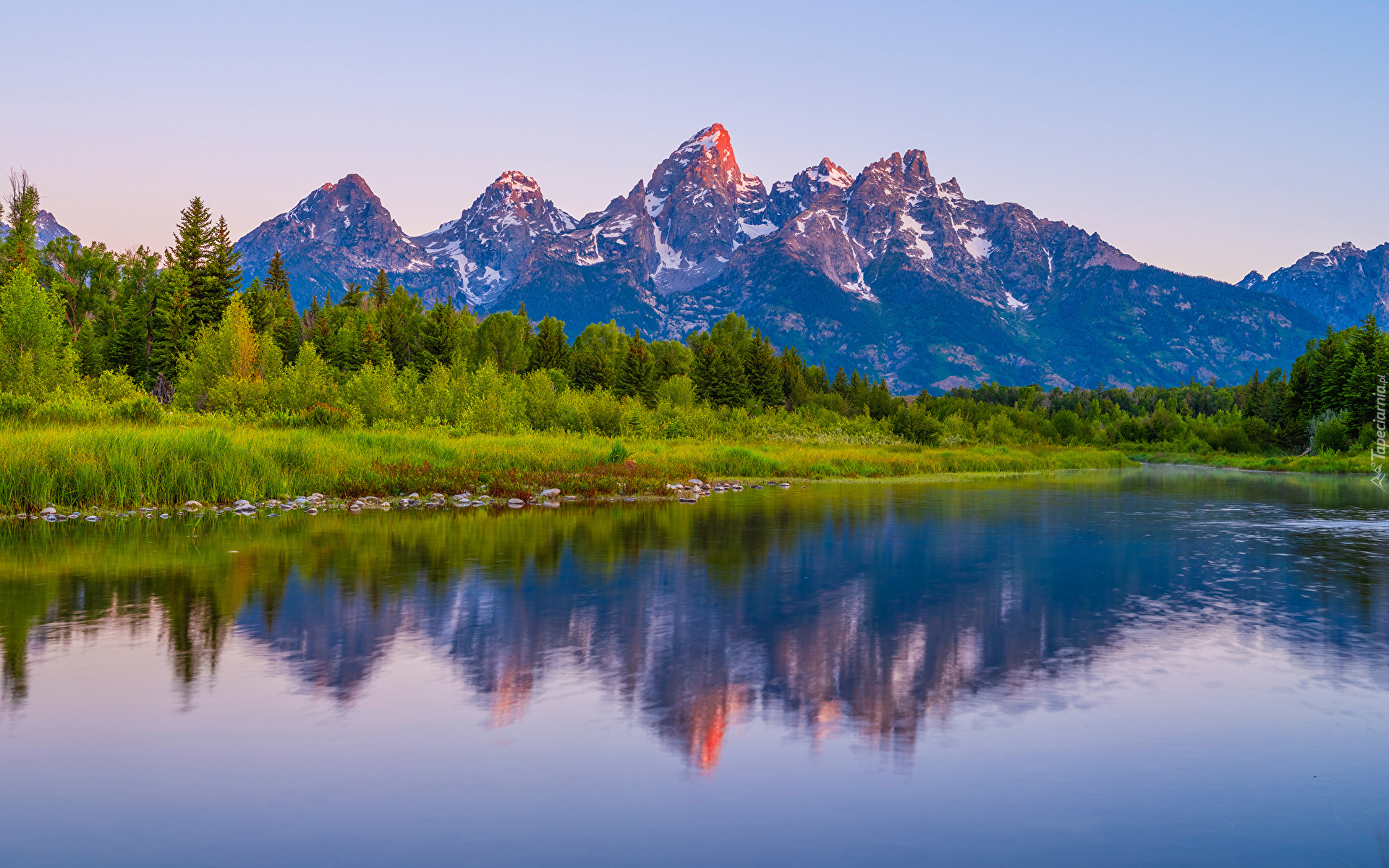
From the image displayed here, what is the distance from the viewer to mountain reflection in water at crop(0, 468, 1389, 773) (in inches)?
455

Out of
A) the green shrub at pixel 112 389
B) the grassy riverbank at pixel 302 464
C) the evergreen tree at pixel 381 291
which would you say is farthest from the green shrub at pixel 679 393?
the evergreen tree at pixel 381 291

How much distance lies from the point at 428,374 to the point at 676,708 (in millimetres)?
105073

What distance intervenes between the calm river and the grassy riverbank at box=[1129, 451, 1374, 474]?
2704 inches

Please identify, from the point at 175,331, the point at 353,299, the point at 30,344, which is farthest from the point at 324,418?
the point at 353,299

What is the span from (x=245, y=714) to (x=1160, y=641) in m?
13.3

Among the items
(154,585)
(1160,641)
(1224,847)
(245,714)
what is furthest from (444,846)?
(154,585)

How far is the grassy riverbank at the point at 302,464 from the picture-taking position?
27297 millimetres

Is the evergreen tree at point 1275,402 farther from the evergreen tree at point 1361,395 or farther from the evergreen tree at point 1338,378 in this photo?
the evergreen tree at point 1361,395

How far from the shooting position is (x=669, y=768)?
28.4 ft

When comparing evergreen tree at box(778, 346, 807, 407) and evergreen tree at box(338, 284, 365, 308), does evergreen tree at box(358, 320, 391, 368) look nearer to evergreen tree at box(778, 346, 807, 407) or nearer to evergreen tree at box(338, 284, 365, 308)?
evergreen tree at box(338, 284, 365, 308)

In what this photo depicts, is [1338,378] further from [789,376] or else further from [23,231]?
[23,231]

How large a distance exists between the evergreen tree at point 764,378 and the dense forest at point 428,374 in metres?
0.26

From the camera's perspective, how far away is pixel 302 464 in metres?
33.3

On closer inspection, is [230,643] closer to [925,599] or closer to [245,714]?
[245,714]
